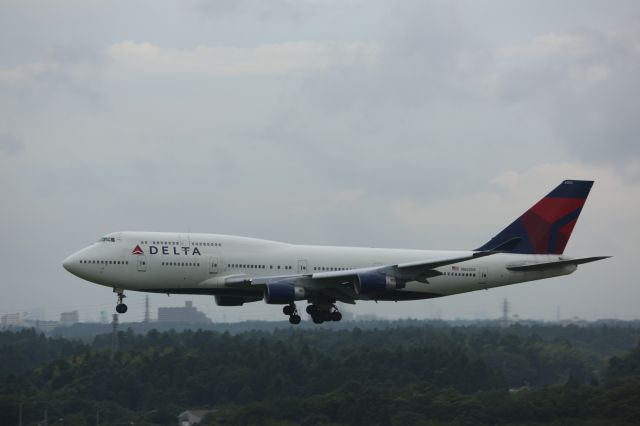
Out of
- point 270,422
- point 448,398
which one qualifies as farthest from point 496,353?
point 270,422

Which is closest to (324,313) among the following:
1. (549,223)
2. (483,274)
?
(483,274)

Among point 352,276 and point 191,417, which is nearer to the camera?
point 352,276

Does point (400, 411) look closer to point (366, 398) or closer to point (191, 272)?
point (366, 398)

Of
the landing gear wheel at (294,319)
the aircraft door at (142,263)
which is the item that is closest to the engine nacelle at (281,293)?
the landing gear wheel at (294,319)

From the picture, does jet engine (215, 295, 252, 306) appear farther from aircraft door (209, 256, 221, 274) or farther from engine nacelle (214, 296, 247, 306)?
aircraft door (209, 256, 221, 274)

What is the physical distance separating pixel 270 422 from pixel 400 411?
10675 millimetres

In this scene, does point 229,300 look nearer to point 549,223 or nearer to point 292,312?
point 292,312

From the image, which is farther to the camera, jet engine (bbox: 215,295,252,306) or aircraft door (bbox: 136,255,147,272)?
jet engine (bbox: 215,295,252,306)

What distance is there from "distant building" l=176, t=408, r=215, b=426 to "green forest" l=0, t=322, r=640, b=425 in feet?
8.89

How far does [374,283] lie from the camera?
5916 centimetres

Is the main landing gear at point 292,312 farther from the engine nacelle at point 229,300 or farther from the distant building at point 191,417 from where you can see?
the distant building at point 191,417

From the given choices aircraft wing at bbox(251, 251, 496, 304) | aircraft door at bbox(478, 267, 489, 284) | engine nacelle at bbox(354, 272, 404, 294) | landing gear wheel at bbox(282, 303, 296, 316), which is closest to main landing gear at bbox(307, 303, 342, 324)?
landing gear wheel at bbox(282, 303, 296, 316)

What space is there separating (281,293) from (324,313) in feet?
17.3

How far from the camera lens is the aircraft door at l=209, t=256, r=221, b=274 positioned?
59.3 metres
